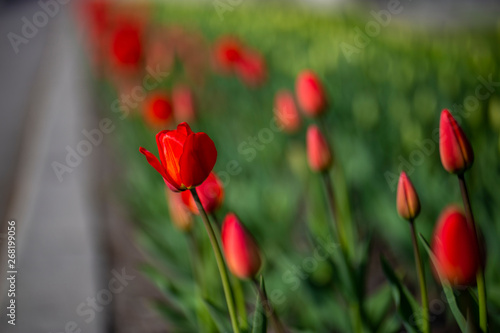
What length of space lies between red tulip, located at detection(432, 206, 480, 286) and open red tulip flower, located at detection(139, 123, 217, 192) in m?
→ 0.34

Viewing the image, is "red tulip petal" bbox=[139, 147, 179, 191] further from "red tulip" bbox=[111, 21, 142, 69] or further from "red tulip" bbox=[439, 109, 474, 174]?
"red tulip" bbox=[111, 21, 142, 69]

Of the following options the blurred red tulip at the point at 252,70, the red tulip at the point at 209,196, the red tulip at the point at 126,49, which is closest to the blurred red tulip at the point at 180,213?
the red tulip at the point at 209,196

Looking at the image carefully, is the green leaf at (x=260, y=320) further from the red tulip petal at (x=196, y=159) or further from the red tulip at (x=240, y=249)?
the red tulip petal at (x=196, y=159)

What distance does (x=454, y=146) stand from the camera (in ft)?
2.48

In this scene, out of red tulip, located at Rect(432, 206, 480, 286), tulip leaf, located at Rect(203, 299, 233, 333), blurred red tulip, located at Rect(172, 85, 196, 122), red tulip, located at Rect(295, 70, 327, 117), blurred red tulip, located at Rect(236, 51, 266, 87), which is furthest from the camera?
blurred red tulip, located at Rect(236, 51, 266, 87)

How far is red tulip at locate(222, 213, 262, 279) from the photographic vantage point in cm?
78

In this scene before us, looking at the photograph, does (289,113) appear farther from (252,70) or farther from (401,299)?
(401,299)

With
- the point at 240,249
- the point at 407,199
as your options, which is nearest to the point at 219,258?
the point at 240,249

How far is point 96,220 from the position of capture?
2.12 m

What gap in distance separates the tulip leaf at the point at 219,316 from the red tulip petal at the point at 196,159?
246mm

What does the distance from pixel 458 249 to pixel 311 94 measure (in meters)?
0.69

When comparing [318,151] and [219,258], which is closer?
[219,258]

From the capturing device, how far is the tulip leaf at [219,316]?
0.88 meters

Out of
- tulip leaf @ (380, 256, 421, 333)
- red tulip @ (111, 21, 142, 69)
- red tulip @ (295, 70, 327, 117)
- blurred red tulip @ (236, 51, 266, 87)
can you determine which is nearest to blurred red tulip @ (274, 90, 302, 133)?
red tulip @ (295, 70, 327, 117)
